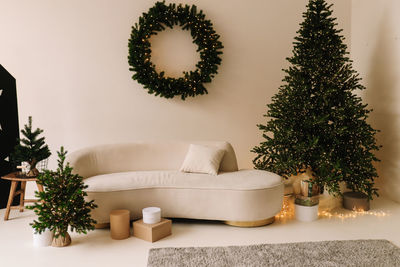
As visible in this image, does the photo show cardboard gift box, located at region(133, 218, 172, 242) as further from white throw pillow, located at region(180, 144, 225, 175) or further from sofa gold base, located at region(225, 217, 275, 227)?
white throw pillow, located at region(180, 144, 225, 175)

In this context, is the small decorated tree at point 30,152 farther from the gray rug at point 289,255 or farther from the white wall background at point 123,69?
the gray rug at point 289,255

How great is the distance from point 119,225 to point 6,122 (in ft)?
6.76

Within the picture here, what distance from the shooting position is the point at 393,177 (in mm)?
4168

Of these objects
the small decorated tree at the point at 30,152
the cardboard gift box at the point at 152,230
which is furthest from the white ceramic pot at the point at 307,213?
the small decorated tree at the point at 30,152

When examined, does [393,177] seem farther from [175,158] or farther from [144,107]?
[144,107]

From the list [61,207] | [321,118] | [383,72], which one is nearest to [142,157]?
[61,207]

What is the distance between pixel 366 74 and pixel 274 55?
3.99 ft

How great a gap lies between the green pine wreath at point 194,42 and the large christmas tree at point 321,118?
108 centimetres

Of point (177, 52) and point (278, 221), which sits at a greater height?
point (177, 52)

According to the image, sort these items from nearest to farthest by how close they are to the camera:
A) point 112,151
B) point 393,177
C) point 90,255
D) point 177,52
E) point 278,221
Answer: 1. point 90,255
2. point 278,221
3. point 112,151
4. point 393,177
5. point 177,52

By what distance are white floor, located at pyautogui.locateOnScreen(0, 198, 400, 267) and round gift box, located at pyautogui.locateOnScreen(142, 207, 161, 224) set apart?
0.59ft

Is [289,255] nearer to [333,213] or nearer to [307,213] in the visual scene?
[307,213]

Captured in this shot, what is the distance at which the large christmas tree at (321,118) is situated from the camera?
3.62 meters

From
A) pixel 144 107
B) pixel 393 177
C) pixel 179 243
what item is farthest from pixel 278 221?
pixel 144 107
